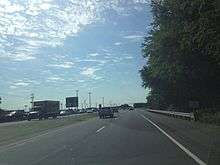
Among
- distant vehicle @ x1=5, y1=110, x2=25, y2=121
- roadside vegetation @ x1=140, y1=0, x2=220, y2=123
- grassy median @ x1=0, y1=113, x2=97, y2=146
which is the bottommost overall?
grassy median @ x1=0, y1=113, x2=97, y2=146

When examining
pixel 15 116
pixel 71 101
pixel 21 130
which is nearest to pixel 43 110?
pixel 15 116

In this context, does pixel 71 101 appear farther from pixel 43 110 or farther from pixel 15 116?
pixel 43 110

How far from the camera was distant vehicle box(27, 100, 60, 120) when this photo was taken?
93875 millimetres

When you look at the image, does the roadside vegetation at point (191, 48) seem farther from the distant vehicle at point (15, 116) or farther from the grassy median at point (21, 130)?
the distant vehicle at point (15, 116)

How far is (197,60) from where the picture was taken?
53.6 metres

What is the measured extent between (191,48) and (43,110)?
5225 cm

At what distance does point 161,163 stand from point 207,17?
974 inches

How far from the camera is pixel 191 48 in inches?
1884

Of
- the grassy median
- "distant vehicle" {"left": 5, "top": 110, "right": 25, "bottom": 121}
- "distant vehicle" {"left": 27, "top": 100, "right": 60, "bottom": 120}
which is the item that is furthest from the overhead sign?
the grassy median

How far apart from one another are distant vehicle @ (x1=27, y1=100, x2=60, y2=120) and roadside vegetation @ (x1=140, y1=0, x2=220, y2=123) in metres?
30.6

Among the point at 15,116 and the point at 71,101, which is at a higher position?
the point at 71,101

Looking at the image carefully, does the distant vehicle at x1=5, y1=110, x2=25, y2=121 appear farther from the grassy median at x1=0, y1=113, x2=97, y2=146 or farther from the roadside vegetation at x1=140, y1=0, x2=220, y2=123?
the roadside vegetation at x1=140, y1=0, x2=220, y2=123

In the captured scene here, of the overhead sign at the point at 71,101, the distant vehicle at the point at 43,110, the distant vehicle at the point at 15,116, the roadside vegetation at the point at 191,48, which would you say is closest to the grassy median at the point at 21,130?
the roadside vegetation at the point at 191,48

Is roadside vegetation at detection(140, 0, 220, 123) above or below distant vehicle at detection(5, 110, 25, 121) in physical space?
above
